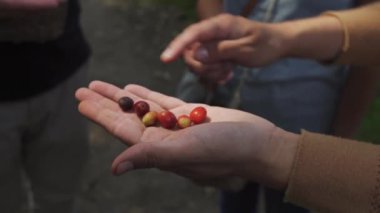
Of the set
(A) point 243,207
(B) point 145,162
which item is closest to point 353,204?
(B) point 145,162

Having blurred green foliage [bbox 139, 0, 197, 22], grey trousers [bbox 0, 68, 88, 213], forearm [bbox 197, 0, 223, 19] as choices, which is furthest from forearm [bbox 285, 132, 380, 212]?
blurred green foliage [bbox 139, 0, 197, 22]

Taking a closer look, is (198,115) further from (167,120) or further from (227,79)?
(227,79)

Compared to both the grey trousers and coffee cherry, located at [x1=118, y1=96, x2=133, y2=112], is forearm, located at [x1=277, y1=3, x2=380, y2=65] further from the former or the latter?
the grey trousers

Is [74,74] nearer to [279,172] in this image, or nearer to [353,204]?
[279,172]

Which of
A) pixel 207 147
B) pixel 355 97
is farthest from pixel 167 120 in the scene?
pixel 355 97

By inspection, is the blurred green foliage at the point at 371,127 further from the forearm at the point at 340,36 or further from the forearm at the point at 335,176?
the forearm at the point at 335,176

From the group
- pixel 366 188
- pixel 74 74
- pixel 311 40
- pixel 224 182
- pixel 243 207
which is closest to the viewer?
Result: pixel 366 188

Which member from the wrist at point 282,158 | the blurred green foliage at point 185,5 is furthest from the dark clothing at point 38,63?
the blurred green foliage at point 185,5
